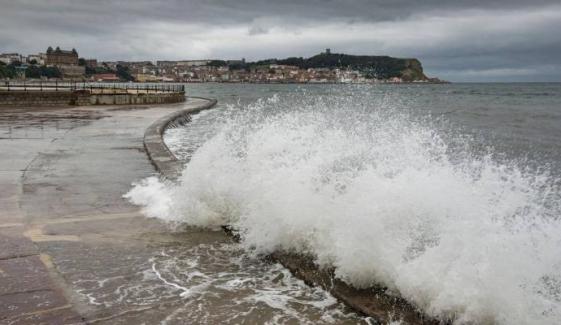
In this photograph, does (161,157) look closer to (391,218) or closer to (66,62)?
(391,218)

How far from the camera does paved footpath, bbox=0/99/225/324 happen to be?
356cm

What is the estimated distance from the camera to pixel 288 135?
6980 mm

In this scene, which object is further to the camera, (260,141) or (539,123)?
(539,123)

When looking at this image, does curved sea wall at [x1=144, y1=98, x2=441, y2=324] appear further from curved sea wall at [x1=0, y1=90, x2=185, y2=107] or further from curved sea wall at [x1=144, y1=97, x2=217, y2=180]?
curved sea wall at [x1=0, y1=90, x2=185, y2=107]

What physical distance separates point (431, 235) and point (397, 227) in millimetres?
280

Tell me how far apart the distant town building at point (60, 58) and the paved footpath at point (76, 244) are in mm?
184193

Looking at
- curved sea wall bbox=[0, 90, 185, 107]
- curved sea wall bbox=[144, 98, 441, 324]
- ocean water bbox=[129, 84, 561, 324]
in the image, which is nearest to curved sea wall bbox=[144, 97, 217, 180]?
ocean water bbox=[129, 84, 561, 324]

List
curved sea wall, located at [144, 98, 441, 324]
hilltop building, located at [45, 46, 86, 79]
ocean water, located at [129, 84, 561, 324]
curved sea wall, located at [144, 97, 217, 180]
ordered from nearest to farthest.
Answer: ocean water, located at [129, 84, 561, 324] → curved sea wall, located at [144, 98, 441, 324] → curved sea wall, located at [144, 97, 217, 180] → hilltop building, located at [45, 46, 86, 79]

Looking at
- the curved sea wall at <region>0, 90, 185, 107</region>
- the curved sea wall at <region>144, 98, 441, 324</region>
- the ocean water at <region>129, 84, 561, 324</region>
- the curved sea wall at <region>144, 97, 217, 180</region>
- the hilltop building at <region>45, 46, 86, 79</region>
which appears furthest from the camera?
the hilltop building at <region>45, 46, 86, 79</region>

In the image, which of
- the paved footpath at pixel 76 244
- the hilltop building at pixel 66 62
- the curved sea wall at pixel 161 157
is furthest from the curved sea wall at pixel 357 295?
the hilltop building at pixel 66 62

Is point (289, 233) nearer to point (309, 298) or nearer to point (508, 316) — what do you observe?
point (309, 298)

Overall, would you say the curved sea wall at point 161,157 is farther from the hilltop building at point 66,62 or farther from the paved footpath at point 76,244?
Result: the hilltop building at point 66,62

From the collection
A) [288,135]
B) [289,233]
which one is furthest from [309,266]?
[288,135]

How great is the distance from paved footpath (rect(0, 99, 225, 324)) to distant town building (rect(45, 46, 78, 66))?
18419cm
